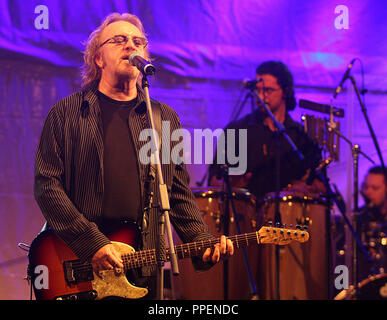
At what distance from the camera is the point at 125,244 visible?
3.13 m

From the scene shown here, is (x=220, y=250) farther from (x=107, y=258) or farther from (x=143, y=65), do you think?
(x=143, y=65)

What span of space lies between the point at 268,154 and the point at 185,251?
2.18 meters

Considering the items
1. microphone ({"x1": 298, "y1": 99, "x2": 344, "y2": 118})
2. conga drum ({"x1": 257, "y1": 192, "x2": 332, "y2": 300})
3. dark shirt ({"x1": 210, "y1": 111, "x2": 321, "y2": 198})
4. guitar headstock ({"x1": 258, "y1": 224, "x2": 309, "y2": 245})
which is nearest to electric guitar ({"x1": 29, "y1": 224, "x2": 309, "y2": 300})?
guitar headstock ({"x1": 258, "y1": 224, "x2": 309, "y2": 245})

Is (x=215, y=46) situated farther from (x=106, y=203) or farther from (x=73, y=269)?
(x=73, y=269)

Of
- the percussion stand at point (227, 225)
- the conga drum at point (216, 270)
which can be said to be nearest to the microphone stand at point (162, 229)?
the percussion stand at point (227, 225)

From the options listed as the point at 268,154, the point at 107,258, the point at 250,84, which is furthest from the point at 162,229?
the point at 268,154

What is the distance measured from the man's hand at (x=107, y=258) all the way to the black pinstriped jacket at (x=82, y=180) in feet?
0.11

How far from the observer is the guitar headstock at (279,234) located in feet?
10.7

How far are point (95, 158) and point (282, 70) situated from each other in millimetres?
2681

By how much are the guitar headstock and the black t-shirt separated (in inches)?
30.0

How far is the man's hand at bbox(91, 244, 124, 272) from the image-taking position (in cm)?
297

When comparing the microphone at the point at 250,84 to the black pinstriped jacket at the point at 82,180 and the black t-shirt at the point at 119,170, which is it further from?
the black t-shirt at the point at 119,170

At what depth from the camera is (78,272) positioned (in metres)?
3.11
